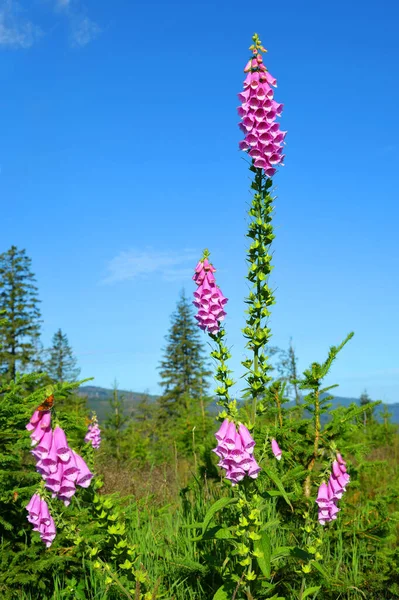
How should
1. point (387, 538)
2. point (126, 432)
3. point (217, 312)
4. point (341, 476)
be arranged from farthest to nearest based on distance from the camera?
1. point (126, 432)
2. point (387, 538)
3. point (217, 312)
4. point (341, 476)

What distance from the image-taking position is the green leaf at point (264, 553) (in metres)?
3.57

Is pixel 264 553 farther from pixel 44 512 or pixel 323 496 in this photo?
pixel 44 512

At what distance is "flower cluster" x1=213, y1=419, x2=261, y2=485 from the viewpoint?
11.5 ft

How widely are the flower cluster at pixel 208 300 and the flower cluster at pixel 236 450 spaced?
102 cm

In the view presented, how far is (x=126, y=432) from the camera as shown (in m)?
17.2

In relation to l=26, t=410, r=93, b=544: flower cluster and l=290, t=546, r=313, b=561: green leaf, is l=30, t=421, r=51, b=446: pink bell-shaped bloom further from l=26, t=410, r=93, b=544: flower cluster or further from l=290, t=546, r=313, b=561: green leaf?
l=290, t=546, r=313, b=561: green leaf

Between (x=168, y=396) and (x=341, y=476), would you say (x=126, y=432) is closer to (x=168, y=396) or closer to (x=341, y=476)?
(x=341, y=476)

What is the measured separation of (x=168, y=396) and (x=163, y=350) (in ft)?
14.9

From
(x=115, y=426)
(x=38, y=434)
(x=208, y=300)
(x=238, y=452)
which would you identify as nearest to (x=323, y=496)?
(x=238, y=452)

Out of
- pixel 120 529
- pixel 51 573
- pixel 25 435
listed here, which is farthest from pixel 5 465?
pixel 120 529

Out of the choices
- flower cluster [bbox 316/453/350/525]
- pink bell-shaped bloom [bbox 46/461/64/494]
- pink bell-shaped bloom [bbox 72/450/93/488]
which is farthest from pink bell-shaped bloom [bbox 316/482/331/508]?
pink bell-shaped bloom [bbox 46/461/64/494]

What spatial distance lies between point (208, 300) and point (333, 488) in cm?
169

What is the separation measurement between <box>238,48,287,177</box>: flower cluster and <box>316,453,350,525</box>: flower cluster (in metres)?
2.30

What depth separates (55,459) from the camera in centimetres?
297
